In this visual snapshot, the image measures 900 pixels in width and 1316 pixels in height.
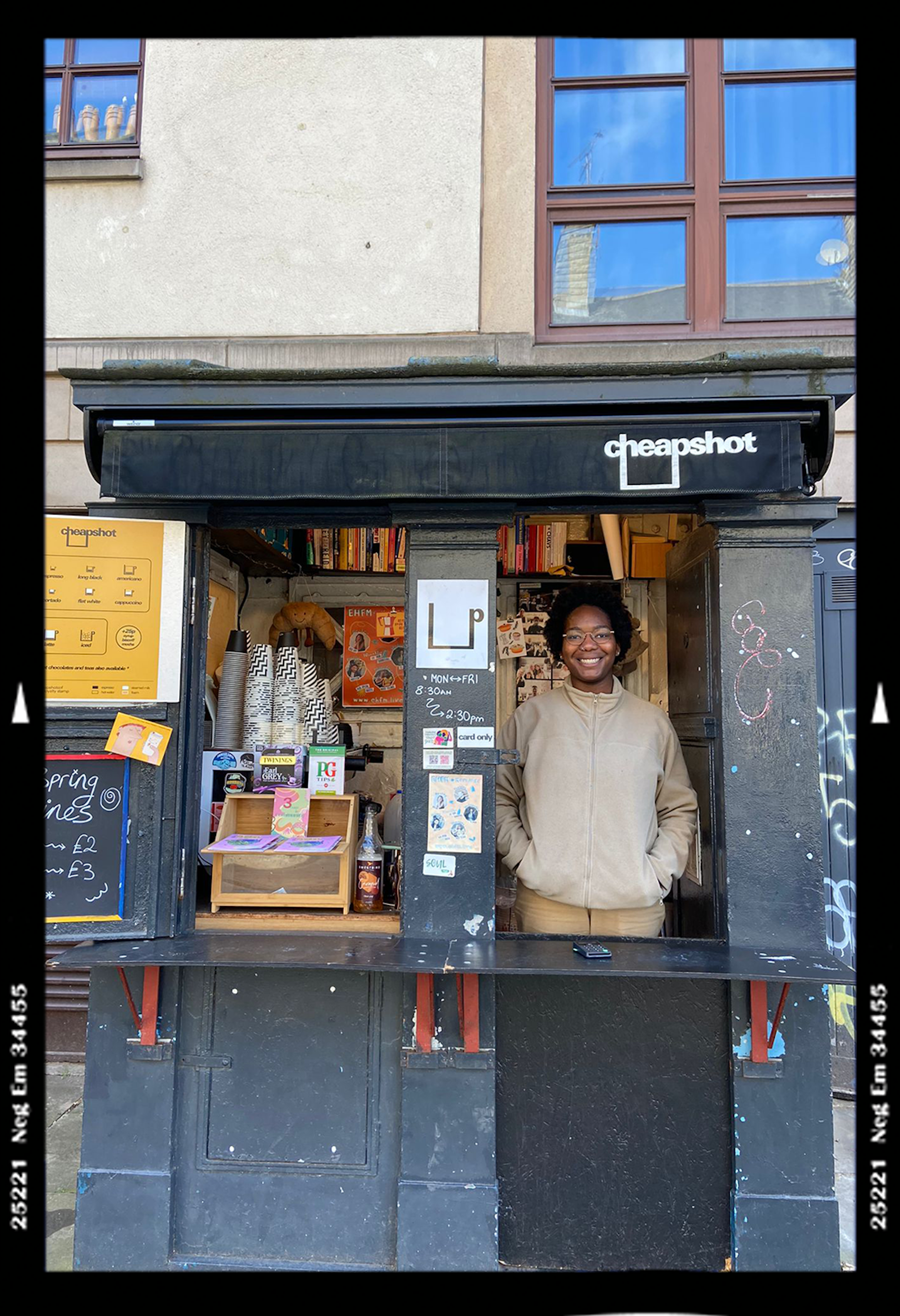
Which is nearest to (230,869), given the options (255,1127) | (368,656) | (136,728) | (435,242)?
(136,728)

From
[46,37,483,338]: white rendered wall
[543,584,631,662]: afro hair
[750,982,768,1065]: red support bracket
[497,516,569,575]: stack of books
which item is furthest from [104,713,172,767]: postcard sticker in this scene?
[46,37,483,338]: white rendered wall

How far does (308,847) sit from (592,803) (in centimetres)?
134

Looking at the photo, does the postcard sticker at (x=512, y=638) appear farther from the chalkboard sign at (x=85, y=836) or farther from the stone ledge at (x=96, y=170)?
the stone ledge at (x=96, y=170)

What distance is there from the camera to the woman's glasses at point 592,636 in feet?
12.9

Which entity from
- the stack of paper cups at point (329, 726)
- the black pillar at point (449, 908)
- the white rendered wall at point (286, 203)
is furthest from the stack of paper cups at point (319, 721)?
the white rendered wall at point (286, 203)

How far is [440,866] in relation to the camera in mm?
3465

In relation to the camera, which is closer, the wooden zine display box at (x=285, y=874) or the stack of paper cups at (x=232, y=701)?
the wooden zine display box at (x=285, y=874)

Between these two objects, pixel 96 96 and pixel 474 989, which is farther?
pixel 96 96

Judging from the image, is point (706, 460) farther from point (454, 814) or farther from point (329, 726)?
point (329, 726)

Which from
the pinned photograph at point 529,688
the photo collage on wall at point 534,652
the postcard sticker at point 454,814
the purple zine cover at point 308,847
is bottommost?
the purple zine cover at point 308,847

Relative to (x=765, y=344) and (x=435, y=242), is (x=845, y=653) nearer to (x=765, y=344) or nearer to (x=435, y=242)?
(x=765, y=344)

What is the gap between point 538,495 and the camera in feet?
10.8

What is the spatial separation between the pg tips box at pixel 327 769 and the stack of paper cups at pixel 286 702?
1.09 ft

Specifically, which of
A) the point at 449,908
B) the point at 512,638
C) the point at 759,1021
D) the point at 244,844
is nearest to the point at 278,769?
the point at 244,844
